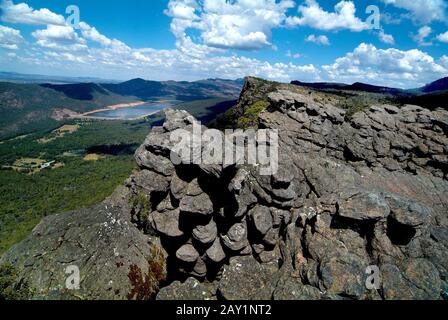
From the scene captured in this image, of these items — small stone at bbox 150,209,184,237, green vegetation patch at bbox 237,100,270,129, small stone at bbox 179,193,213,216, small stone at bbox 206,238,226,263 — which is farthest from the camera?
green vegetation patch at bbox 237,100,270,129

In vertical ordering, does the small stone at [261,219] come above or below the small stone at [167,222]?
above

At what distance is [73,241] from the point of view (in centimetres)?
2097

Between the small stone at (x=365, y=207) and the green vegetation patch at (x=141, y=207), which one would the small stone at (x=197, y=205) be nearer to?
the green vegetation patch at (x=141, y=207)

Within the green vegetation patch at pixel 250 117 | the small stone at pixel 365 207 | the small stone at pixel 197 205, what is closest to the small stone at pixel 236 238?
the small stone at pixel 197 205

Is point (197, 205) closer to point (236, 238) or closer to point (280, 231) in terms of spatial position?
point (236, 238)

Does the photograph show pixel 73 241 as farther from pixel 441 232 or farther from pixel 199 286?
pixel 441 232

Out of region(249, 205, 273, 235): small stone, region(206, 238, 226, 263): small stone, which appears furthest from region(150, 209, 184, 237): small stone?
region(249, 205, 273, 235): small stone

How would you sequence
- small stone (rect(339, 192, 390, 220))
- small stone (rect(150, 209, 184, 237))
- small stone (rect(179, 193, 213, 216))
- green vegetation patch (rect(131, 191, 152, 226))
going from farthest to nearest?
1. green vegetation patch (rect(131, 191, 152, 226))
2. small stone (rect(150, 209, 184, 237))
3. small stone (rect(179, 193, 213, 216))
4. small stone (rect(339, 192, 390, 220))

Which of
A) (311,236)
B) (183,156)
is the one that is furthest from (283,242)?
(183,156)

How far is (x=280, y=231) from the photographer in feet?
73.3

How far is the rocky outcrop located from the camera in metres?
17.2

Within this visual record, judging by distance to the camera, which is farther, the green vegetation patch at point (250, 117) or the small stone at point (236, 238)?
the green vegetation patch at point (250, 117)

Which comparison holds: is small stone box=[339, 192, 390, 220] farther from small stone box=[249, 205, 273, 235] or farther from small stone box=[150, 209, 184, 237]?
small stone box=[150, 209, 184, 237]

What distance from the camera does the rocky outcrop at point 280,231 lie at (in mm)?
17203
